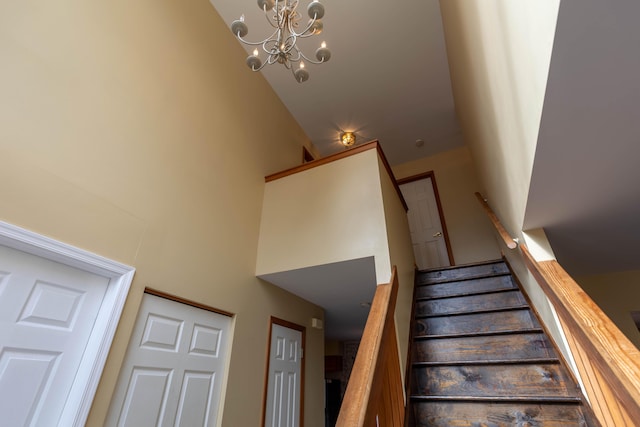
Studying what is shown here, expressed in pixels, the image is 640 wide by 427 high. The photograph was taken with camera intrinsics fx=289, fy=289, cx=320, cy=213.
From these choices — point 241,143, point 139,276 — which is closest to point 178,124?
point 241,143

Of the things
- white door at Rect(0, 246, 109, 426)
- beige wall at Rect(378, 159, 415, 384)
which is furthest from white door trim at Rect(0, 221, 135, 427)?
beige wall at Rect(378, 159, 415, 384)

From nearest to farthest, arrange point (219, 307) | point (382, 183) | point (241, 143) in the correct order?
point (219, 307), point (382, 183), point (241, 143)

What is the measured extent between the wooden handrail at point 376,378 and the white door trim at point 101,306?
1.38 m

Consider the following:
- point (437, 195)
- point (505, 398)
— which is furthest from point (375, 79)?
point (505, 398)

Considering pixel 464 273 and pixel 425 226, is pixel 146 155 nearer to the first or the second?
pixel 464 273

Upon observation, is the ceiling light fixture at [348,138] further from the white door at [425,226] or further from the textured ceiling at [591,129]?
the textured ceiling at [591,129]

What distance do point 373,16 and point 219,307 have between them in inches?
142

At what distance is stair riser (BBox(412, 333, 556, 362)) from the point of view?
6.67ft

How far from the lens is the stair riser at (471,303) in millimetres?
2545

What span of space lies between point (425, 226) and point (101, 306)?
4.65m

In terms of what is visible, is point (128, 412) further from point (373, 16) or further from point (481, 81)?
point (373, 16)

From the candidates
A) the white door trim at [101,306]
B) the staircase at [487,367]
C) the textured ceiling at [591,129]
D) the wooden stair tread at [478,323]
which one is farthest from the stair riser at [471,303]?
the white door trim at [101,306]

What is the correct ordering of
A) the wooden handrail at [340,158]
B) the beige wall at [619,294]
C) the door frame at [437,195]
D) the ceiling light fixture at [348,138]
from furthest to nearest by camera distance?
the ceiling light fixture at [348,138] < the door frame at [437,195] < the wooden handrail at [340,158] < the beige wall at [619,294]

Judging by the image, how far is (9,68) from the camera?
4.80 feet
